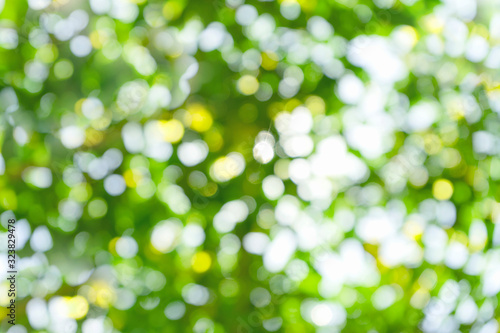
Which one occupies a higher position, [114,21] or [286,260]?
[114,21]

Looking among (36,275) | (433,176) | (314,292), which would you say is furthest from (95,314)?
(433,176)

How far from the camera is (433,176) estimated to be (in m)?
0.72

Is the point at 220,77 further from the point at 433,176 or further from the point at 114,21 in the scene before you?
the point at 433,176

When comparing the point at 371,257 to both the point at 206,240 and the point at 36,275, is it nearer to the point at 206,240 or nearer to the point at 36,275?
the point at 206,240

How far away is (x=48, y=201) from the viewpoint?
2.06 feet

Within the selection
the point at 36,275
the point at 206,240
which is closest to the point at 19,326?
the point at 36,275

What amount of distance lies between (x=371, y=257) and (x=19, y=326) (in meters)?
0.52

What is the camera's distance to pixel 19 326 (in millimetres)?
630

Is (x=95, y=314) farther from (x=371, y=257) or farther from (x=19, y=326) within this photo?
(x=371, y=257)

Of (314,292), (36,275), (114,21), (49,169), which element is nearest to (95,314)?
(36,275)

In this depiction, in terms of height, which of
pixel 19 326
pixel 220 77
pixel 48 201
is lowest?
pixel 19 326

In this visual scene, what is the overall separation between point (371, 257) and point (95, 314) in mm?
420

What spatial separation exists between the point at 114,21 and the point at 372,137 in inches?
16.9

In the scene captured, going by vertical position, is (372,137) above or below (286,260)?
above
